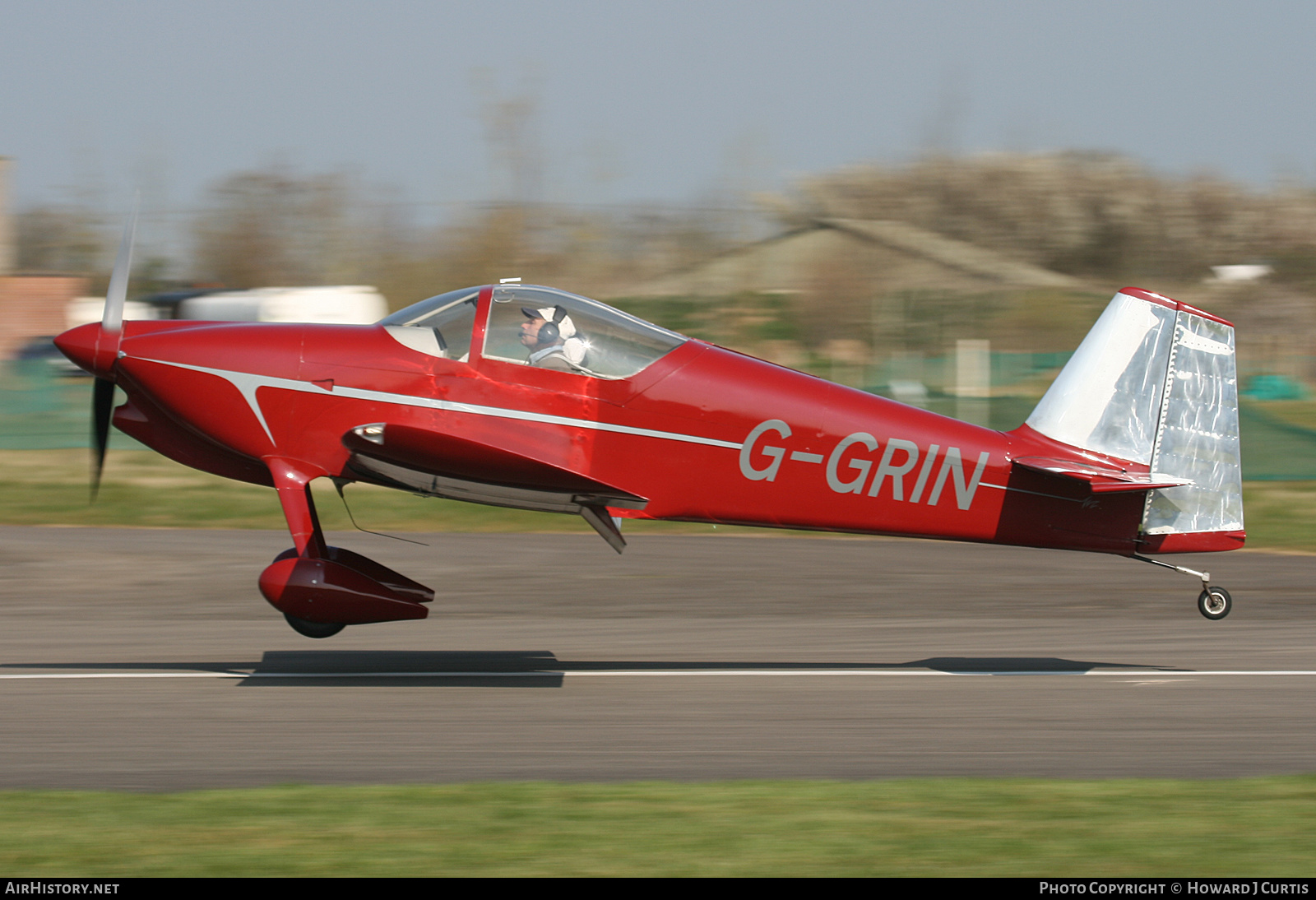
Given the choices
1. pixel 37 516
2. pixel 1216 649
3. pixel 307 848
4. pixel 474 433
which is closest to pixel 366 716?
pixel 474 433

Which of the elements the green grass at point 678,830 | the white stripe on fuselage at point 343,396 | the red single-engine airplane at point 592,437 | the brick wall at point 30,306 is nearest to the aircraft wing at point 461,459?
the red single-engine airplane at point 592,437

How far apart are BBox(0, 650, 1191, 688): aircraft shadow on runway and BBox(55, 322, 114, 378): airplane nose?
2.13 meters

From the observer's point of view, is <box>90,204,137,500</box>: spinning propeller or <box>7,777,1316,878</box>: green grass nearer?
<box>7,777,1316,878</box>: green grass

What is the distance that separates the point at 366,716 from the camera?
7445 mm

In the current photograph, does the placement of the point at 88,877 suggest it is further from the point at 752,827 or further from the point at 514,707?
the point at 514,707

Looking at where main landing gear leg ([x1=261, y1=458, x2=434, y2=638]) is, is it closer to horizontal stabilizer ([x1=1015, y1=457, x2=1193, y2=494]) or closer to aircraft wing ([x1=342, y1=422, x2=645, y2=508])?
aircraft wing ([x1=342, y1=422, x2=645, y2=508])

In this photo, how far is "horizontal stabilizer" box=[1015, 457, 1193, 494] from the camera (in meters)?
8.20

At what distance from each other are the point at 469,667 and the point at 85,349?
3.33 m

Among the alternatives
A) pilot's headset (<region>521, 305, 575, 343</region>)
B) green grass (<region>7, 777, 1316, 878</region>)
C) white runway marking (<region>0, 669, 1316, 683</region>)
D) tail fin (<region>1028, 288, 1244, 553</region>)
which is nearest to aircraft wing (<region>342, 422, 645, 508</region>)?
pilot's headset (<region>521, 305, 575, 343</region>)

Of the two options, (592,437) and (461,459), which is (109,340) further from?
(592,437)

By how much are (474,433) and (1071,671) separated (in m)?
4.66

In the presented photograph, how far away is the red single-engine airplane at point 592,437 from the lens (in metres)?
8.02

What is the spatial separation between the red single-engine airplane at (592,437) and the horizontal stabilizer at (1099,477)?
27 millimetres

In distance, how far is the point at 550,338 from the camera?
806 cm
